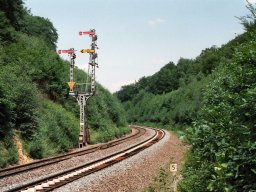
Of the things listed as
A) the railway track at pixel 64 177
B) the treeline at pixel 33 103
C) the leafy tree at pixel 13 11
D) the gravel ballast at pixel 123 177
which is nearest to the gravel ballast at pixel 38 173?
the railway track at pixel 64 177

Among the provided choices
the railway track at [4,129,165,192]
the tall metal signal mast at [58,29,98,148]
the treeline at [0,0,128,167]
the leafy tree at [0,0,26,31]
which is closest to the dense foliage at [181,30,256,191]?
the railway track at [4,129,165,192]

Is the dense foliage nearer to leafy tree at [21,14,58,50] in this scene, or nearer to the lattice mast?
the lattice mast

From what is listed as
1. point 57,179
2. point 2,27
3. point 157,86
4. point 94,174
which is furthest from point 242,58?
point 157,86

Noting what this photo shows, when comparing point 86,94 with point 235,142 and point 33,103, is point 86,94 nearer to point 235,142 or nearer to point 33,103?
point 33,103

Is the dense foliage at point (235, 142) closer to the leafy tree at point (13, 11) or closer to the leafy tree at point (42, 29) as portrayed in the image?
the leafy tree at point (13, 11)

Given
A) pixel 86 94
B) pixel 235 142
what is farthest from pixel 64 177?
pixel 86 94

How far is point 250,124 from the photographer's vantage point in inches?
222

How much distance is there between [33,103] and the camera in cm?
2564

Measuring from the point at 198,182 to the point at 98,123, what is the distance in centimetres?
3405

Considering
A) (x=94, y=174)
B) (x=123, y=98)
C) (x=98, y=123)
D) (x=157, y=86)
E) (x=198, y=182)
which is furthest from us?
(x=123, y=98)

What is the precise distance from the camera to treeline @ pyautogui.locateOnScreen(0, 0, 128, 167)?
22859 millimetres

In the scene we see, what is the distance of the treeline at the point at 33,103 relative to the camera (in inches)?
900

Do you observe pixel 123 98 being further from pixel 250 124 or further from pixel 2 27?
pixel 250 124

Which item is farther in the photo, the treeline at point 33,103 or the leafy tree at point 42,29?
the leafy tree at point 42,29
